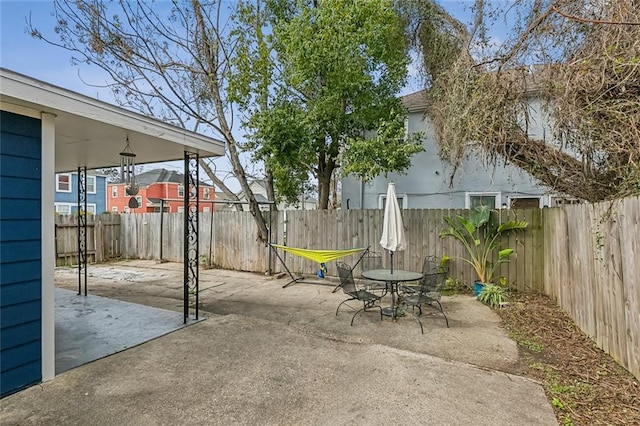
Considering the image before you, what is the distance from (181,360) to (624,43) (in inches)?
215

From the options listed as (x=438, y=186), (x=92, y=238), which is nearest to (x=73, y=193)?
(x=92, y=238)

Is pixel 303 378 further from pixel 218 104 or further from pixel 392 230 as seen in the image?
pixel 218 104

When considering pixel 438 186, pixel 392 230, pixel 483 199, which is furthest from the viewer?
pixel 438 186

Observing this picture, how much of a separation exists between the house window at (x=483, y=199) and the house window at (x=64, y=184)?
21502 millimetres

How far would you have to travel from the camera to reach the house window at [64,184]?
19.4 meters

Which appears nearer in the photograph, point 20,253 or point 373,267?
point 20,253

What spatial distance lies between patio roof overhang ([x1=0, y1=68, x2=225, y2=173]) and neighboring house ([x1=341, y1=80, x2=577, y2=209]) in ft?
21.3

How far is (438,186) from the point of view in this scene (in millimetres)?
9961

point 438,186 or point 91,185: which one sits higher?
point 91,185

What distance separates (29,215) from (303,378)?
2769mm

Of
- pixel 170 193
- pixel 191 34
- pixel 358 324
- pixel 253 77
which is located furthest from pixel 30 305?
pixel 170 193

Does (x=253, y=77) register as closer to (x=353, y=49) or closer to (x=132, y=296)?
(x=353, y=49)

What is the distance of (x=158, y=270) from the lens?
9336 millimetres

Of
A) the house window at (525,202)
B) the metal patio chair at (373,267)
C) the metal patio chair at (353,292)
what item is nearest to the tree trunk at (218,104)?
the metal patio chair at (373,267)
